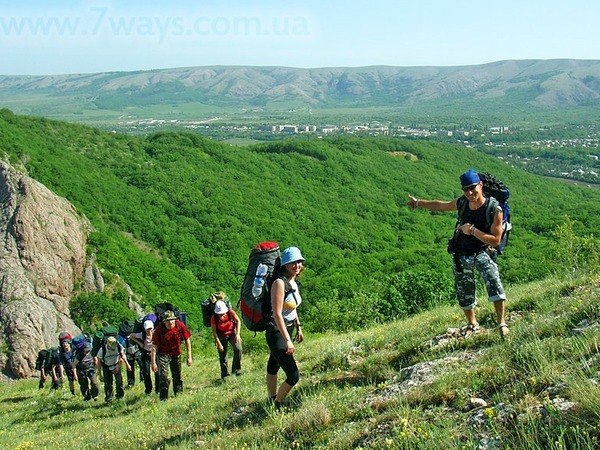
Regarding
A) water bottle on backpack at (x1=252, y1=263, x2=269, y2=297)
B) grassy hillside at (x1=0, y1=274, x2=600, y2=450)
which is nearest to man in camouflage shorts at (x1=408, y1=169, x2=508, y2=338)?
grassy hillside at (x1=0, y1=274, x2=600, y2=450)

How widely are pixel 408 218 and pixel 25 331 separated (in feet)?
200

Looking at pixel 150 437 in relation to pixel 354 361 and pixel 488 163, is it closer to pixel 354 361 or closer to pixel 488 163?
pixel 354 361

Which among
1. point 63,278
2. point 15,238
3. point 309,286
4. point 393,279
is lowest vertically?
point 309,286

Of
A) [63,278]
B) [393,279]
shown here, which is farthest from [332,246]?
[63,278]

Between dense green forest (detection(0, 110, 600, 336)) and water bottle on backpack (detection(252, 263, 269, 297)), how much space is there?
18063 millimetres

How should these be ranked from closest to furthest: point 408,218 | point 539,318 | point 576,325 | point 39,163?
point 576,325 < point 539,318 < point 39,163 < point 408,218

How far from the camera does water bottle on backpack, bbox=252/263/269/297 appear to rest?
6.00m

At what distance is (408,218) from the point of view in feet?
253

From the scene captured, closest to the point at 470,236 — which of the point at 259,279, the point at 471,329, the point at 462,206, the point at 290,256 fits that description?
the point at 462,206

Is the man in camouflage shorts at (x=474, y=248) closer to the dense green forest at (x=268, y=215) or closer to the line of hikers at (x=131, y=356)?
the line of hikers at (x=131, y=356)

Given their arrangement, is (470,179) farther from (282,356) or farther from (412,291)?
(412,291)

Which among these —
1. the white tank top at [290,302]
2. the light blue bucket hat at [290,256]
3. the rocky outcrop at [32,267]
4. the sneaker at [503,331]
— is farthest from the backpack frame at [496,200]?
the rocky outcrop at [32,267]

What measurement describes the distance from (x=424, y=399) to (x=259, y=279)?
2202mm

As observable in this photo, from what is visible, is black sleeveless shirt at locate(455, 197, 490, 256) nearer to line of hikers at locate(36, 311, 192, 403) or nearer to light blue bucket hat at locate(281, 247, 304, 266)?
light blue bucket hat at locate(281, 247, 304, 266)
